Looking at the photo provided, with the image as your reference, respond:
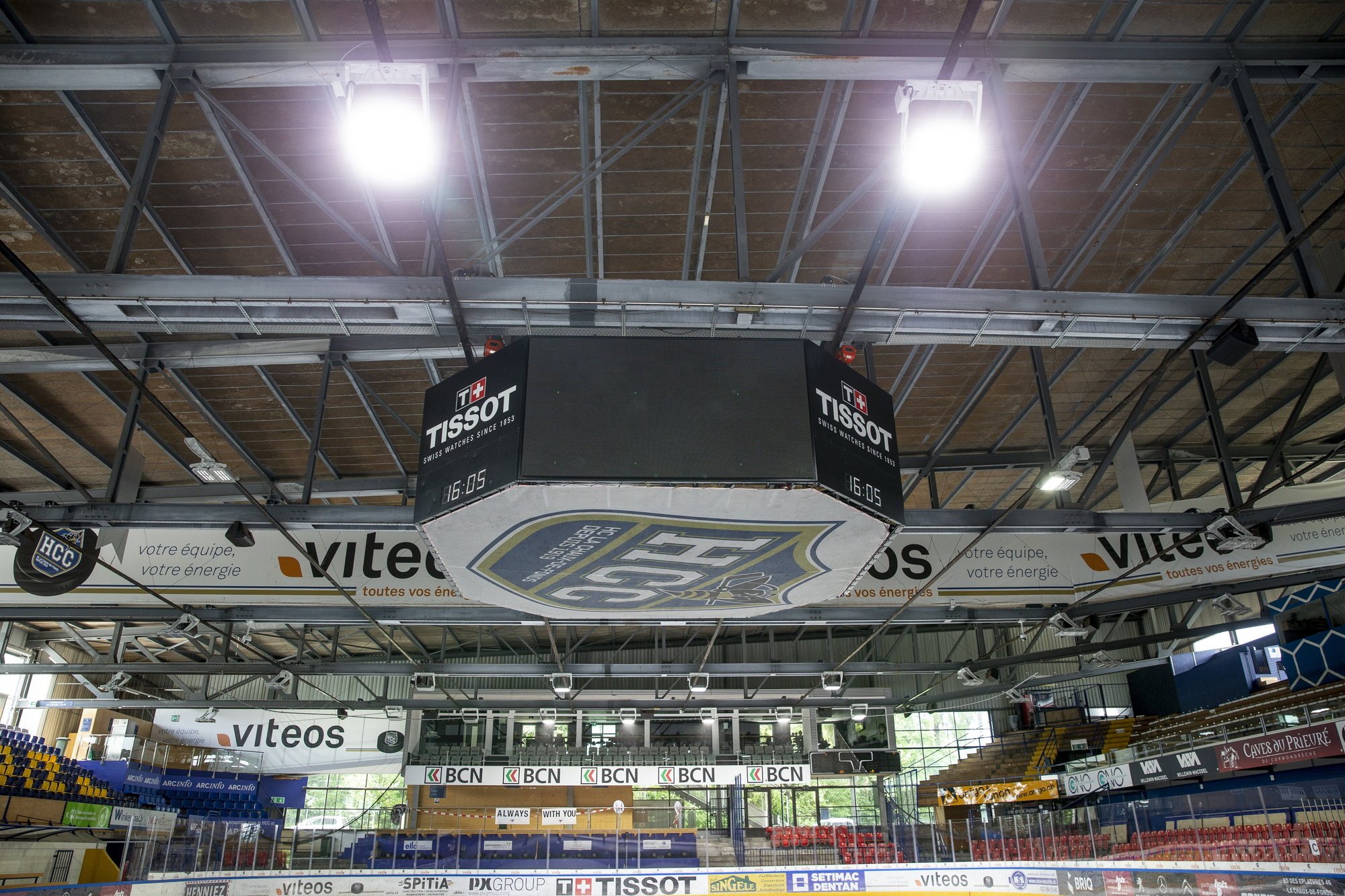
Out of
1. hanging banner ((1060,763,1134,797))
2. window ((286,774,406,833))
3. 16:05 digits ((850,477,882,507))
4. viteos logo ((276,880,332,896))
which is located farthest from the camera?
window ((286,774,406,833))

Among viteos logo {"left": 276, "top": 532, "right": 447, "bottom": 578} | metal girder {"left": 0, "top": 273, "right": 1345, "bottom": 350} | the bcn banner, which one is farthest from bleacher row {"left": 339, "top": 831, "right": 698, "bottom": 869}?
metal girder {"left": 0, "top": 273, "right": 1345, "bottom": 350}

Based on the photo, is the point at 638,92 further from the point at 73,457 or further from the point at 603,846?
the point at 603,846

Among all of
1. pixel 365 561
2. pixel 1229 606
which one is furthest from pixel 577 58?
pixel 1229 606

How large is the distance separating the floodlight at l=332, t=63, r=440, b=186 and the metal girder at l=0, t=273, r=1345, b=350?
1.76 m

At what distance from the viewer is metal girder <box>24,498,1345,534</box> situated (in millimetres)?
9633

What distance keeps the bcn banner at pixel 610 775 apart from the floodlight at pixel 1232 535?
20.1 metres

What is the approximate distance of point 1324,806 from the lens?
53.8ft

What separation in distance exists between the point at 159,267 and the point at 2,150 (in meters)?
2.09

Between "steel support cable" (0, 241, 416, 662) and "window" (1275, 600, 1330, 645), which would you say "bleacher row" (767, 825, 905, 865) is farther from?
"steel support cable" (0, 241, 416, 662)

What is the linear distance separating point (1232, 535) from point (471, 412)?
9.95 m

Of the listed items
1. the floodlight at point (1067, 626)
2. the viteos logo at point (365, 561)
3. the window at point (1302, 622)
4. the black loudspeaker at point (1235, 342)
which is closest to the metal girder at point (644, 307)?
the black loudspeaker at point (1235, 342)

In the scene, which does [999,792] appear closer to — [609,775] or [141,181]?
[609,775]

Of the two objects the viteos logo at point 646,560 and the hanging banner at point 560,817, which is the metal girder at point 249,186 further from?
the hanging banner at point 560,817

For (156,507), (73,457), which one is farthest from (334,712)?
(156,507)
